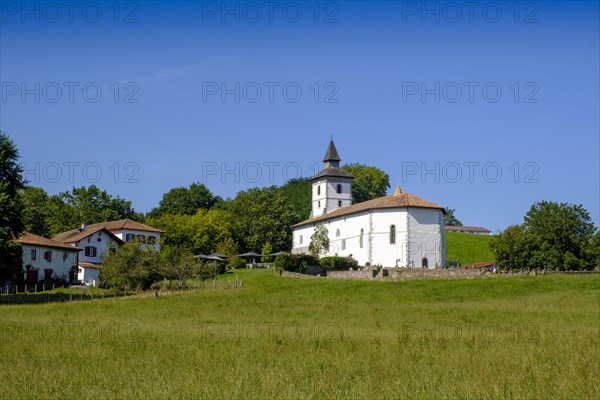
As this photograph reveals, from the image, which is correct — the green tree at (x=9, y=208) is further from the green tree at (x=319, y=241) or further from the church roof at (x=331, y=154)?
the church roof at (x=331, y=154)

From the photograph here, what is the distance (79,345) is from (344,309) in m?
21.0

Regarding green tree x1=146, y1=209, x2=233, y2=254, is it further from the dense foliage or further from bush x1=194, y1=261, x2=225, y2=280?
the dense foliage

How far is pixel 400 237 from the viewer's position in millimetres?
79062

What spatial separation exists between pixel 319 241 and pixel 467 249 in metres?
42.7

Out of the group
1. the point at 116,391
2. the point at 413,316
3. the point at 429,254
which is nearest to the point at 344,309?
the point at 413,316

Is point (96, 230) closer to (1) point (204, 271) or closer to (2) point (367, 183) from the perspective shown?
(1) point (204, 271)

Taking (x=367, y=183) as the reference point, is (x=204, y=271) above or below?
below

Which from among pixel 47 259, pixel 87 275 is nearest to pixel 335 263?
pixel 87 275

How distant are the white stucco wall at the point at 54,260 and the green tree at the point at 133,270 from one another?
41.0 ft

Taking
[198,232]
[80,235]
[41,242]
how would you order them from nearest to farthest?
[41,242]
[80,235]
[198,232]

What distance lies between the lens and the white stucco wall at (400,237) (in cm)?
7862

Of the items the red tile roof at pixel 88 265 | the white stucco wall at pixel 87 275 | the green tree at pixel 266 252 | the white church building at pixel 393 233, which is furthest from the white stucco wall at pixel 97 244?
the white church building at pixel 393 233

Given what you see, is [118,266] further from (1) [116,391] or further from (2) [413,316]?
(1) [116,391]

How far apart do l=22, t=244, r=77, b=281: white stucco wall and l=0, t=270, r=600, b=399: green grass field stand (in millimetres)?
→ 30180
